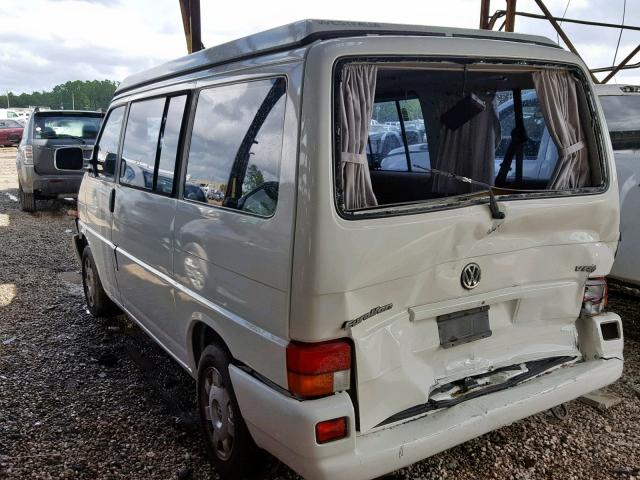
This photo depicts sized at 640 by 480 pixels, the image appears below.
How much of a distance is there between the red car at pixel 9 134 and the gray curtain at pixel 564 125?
3069cm

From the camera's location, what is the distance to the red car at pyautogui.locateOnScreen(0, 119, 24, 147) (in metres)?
28.9

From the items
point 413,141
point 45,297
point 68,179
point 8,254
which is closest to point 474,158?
point 413,141

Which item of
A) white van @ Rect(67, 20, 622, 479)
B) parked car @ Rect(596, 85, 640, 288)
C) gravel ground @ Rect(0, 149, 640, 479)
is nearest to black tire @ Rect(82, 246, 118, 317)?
gravel ground @ Rect(0, 149, 640, 479)

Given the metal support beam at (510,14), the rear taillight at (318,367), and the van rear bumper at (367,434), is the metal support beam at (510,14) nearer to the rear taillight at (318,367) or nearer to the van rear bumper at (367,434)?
the van rear bumper at (367,434)

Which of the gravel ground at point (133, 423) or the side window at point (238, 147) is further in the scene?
the gravel ground at point (133, 423)

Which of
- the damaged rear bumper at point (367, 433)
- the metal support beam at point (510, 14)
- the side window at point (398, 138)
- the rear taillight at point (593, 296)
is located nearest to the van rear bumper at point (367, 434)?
the damaged rear bumper at point (367, 433)

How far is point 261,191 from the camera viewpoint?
240cm

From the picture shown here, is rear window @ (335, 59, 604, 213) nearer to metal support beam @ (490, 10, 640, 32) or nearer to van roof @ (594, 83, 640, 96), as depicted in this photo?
van roof @ (594, 83, 640, 96)

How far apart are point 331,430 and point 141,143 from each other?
8.01ft

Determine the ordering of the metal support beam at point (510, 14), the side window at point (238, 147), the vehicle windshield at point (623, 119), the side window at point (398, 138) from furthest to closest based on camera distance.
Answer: the metal support beam at point (510, 14)
the vehicle windshield at point (623, 119)
the side window at point (398, 138)
the side window at point (238, 147)

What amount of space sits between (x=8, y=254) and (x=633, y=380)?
7506 mm

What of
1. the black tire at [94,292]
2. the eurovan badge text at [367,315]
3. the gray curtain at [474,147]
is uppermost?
the gray curtain at [474,147]

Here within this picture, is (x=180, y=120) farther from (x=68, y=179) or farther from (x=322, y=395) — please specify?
(x=68, y=179)

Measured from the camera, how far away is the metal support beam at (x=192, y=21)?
791 centimetres
